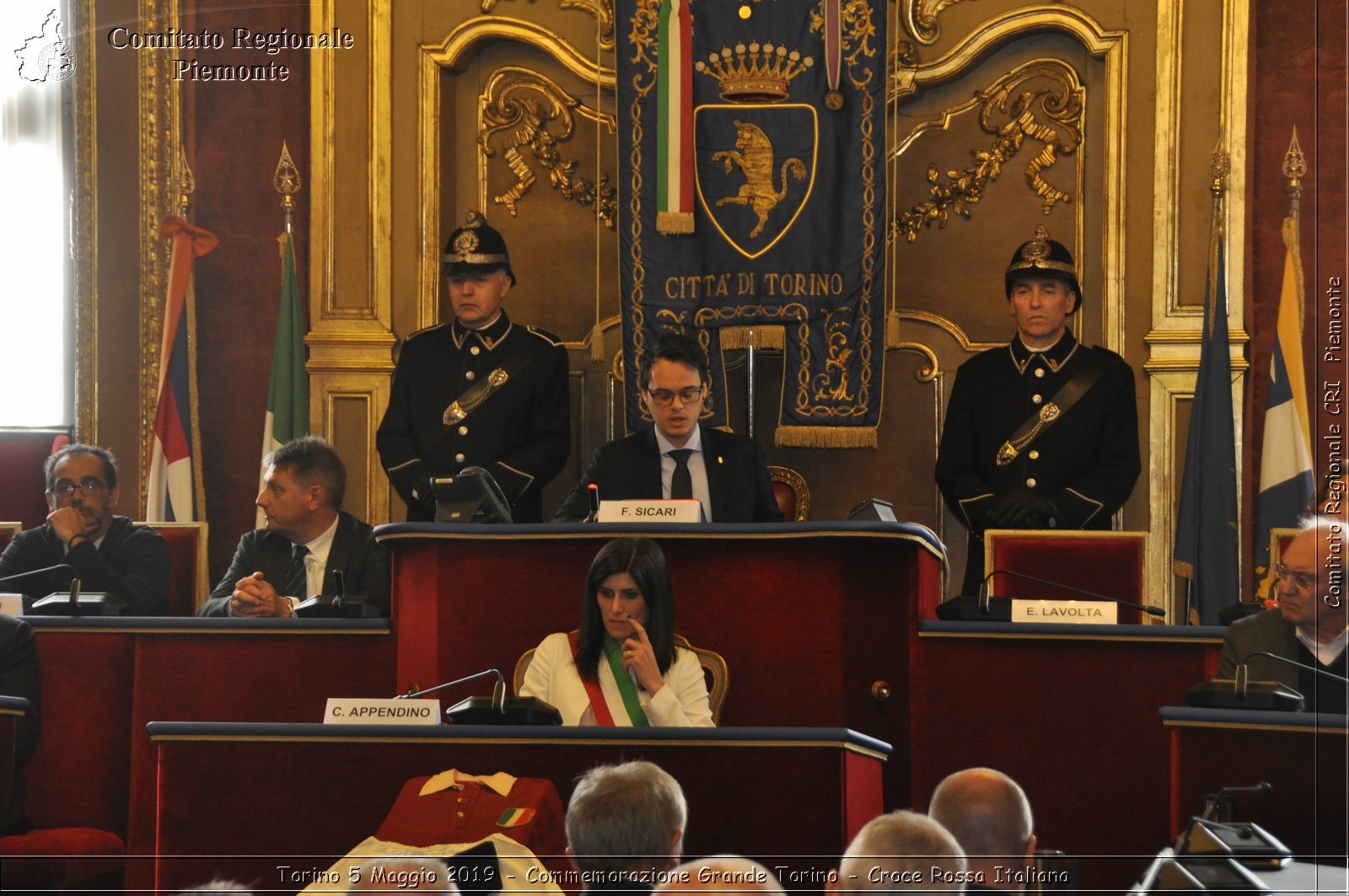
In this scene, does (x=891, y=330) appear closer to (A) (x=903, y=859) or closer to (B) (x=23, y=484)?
(B) (x=23, y=484)

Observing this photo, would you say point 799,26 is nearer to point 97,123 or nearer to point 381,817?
point 97,123

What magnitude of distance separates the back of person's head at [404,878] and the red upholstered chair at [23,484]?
16.1ft

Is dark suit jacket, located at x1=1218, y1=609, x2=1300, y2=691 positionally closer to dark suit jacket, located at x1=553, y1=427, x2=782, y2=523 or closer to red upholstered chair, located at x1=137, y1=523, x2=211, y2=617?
dark suit jacket, located at x1=553, y1=427, x2=782, y2=523

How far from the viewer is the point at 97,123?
→ 762cm

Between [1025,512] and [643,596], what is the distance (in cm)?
192

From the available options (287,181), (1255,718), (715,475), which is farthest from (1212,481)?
(287,181)

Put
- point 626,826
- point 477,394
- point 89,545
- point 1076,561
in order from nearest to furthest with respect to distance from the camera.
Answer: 1. point 626,826
2. point 1076,561
3. point 89,545
4. point 477,394

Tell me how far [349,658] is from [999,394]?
2.67m

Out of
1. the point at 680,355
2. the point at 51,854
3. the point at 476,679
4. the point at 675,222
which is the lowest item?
the point at 51,854

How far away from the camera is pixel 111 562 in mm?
5992

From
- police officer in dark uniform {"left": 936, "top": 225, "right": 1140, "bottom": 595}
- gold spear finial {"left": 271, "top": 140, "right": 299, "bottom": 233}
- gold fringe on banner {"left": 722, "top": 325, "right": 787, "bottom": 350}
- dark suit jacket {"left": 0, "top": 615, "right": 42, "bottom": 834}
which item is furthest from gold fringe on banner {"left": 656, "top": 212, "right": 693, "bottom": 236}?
dark suit jacket {"left": 0, "top": 615, "right": 42, "bottom": 834}

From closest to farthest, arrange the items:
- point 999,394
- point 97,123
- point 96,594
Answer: point 96,594, point 999,394, point 97,123

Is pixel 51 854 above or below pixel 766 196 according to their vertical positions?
below

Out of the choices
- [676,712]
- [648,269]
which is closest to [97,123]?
[648,269]
